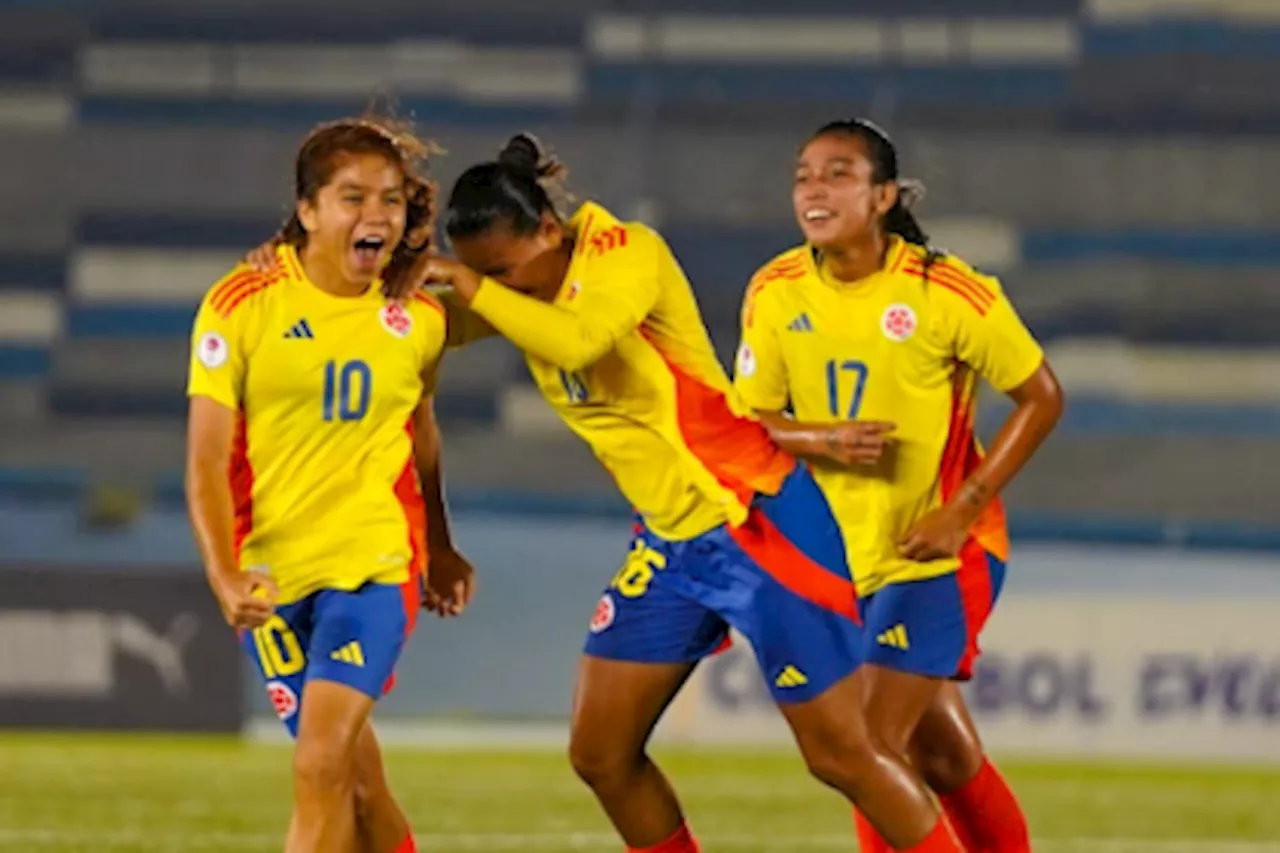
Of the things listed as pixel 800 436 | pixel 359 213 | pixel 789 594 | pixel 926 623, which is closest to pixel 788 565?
pixel 789 594

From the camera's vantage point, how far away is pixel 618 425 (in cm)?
546

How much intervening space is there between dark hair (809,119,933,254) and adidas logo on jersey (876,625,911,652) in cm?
95

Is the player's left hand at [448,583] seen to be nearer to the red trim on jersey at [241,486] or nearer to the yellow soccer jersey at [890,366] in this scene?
the red trim on jersey at [241,486]

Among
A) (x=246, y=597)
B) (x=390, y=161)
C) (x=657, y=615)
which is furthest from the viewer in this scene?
(x=657, y=615)

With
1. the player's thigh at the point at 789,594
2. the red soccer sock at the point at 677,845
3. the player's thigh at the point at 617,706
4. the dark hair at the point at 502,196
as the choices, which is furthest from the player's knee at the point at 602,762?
the dark hair at the point at 502,196

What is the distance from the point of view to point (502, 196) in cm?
527

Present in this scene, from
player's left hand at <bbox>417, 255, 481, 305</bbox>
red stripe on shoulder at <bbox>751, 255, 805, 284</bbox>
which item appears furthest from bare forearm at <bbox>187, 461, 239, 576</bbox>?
red stripe on shoulder at <bbox>751, 255, 805, 284</bbox>

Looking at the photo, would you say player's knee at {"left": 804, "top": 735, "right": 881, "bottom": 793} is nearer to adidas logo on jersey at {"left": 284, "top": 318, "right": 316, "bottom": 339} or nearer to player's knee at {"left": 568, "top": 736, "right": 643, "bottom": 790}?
player's knee at {"left": 568, "top": 736, "right": 643, "bottom": 790}

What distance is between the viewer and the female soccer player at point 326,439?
196 inches

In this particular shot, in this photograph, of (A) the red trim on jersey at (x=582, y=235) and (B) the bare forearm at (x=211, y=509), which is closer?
(B) the bare forearm at (x=211, y=509)

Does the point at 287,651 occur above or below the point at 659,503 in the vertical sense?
below

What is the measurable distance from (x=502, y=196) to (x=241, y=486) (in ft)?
2.79

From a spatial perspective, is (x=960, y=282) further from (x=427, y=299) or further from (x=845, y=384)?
(x=427, y=299)

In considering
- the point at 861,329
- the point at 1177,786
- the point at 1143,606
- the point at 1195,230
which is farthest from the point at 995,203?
the point at 861,329
